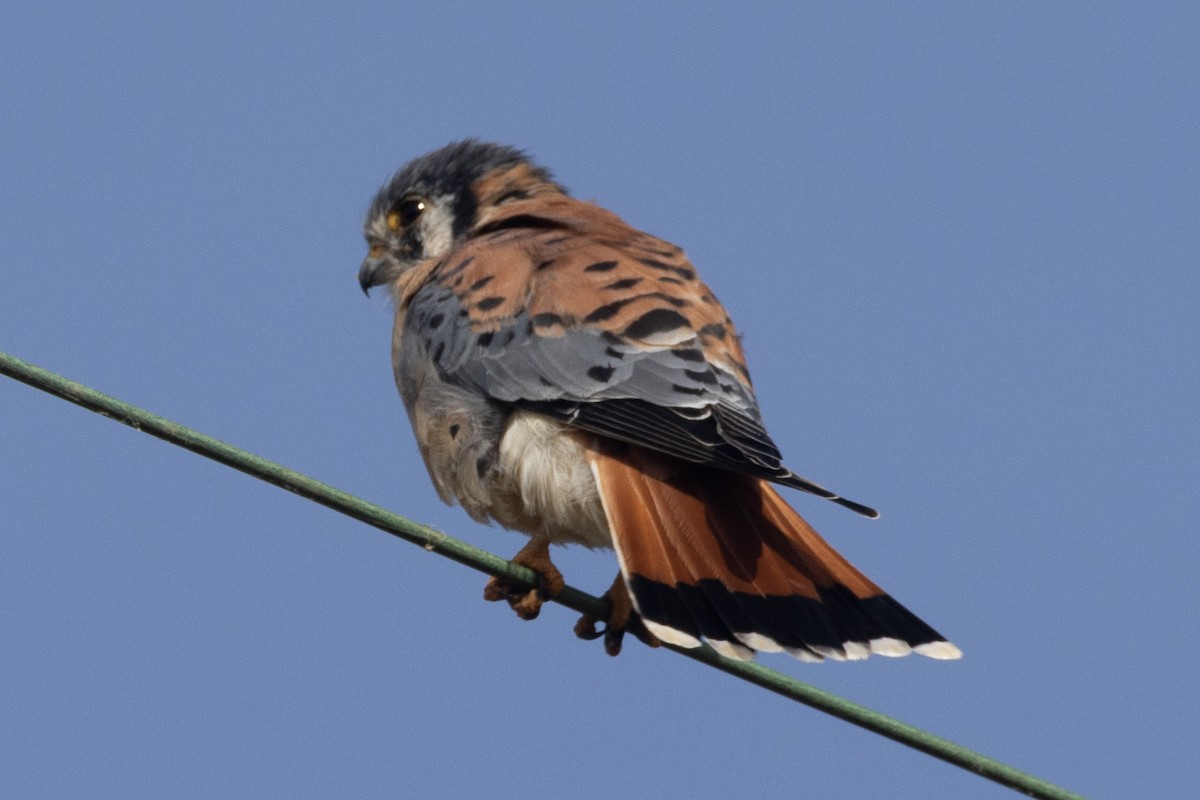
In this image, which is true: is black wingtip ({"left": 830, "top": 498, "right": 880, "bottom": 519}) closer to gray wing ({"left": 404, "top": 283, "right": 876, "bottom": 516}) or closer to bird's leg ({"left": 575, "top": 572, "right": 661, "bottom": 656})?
gray wing ({"left": 404, "top": 283, "right": 876, "bottom": 516})

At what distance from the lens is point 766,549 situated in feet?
11.9

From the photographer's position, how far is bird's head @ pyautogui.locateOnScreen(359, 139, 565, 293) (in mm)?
5547

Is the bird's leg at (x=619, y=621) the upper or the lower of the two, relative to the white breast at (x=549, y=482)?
lower

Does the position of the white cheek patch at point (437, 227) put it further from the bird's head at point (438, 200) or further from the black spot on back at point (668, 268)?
the black spot on back at point (668, 268)

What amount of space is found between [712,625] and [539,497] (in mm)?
654

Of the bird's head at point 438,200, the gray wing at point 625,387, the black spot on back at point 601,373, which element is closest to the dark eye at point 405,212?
the bird's head at point 438,200

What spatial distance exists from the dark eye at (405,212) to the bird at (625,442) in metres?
0.81

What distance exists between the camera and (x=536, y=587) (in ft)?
12.6

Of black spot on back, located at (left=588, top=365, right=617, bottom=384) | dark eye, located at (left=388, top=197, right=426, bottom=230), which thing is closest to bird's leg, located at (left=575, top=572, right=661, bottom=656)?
black spot on back, located at (left=588, top=365, right=617, bottom=384)

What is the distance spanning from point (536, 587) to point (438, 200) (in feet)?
6.87

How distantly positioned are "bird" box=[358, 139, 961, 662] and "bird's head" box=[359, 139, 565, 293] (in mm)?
686

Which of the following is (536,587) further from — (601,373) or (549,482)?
(601,373)

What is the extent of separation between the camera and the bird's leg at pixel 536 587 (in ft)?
12.9

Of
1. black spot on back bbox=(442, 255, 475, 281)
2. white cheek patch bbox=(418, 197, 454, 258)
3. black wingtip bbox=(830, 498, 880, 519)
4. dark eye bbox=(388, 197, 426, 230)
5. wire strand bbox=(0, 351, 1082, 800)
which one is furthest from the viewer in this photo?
dark eye bbox=(388, 197, 426, 230)
